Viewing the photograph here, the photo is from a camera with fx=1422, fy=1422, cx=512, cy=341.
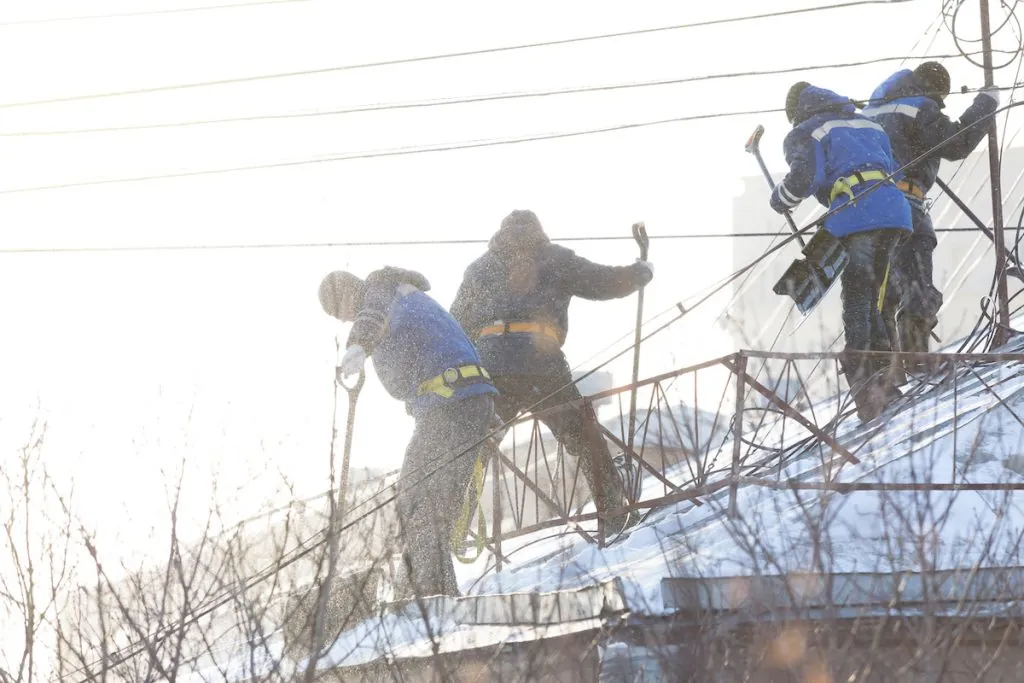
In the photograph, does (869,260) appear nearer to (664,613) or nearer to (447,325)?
(447,325)

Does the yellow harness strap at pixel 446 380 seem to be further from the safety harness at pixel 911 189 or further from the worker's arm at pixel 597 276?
the safety harness at pixel 911 189

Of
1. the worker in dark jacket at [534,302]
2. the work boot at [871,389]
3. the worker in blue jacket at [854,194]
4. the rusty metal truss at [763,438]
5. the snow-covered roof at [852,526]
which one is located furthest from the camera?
the worker in blue jacket at [854,194]

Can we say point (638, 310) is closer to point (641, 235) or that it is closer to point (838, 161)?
point (641, 235)

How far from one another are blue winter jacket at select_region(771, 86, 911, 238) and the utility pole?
1062mm

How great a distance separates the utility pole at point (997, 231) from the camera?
820 centimetres

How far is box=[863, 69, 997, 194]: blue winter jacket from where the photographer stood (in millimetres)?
7918

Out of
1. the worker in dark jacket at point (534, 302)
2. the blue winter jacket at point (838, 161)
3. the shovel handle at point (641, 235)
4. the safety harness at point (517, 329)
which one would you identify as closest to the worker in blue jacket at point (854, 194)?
the blue winter jacket at point (838, 161)

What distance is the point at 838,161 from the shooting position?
7344 mm

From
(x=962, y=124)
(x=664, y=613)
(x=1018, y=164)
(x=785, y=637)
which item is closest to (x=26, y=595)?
(x=664, y=613)

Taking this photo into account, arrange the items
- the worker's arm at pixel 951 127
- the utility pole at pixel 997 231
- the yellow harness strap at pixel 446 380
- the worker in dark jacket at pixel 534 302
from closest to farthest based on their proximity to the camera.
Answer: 1. the yellow harness strap at pixel 446 380
2. the worker in dark jacket at pixel 534 302
3. the worker's arm at pixel 951 127
4. the utility pole at pixel 997 231

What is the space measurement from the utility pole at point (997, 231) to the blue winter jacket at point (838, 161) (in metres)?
1.06

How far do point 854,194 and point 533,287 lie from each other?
5.66 ft

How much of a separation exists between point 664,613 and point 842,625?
52 cm

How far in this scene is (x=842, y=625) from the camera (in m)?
4.16
